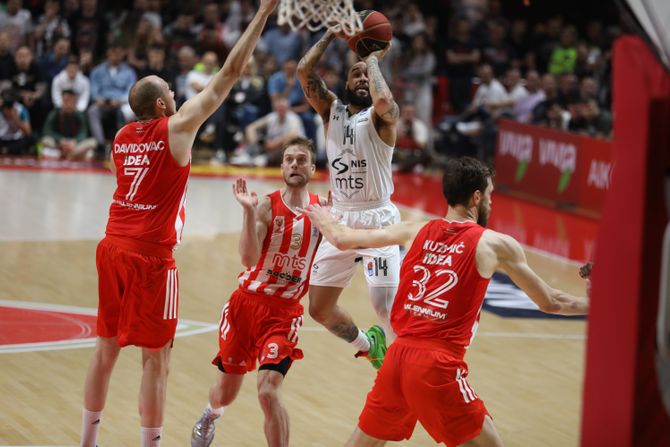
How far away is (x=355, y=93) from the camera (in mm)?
8508

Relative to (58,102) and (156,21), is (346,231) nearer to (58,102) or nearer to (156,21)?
(58,102)

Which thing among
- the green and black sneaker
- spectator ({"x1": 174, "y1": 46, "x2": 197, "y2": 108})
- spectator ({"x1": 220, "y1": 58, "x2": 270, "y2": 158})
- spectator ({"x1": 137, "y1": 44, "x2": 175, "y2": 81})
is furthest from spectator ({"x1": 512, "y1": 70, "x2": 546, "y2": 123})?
the green and black sneaker

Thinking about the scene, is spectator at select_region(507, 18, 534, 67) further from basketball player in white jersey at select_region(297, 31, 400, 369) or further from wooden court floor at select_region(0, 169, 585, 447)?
basketball player in white jersey at select_region(297, 31, 400, 369)

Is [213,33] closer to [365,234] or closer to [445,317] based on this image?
[365,234]

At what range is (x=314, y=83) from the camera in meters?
8.60

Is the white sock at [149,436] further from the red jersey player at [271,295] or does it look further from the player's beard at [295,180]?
the player's beard at [295,180]

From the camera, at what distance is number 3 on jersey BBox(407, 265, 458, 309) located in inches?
234

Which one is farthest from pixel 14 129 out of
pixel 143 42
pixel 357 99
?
pixel 357 99

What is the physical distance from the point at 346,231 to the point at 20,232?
9253 mm

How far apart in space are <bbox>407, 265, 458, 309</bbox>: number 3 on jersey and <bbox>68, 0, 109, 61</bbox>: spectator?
1696 centimetres

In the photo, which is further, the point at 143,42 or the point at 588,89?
the point at 143,42

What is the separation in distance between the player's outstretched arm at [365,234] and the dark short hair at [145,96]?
4.67ft

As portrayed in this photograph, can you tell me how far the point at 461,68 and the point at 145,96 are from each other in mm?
17818

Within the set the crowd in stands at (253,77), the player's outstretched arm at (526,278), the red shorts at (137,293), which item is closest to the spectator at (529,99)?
the crowd in stands at (253,77)
